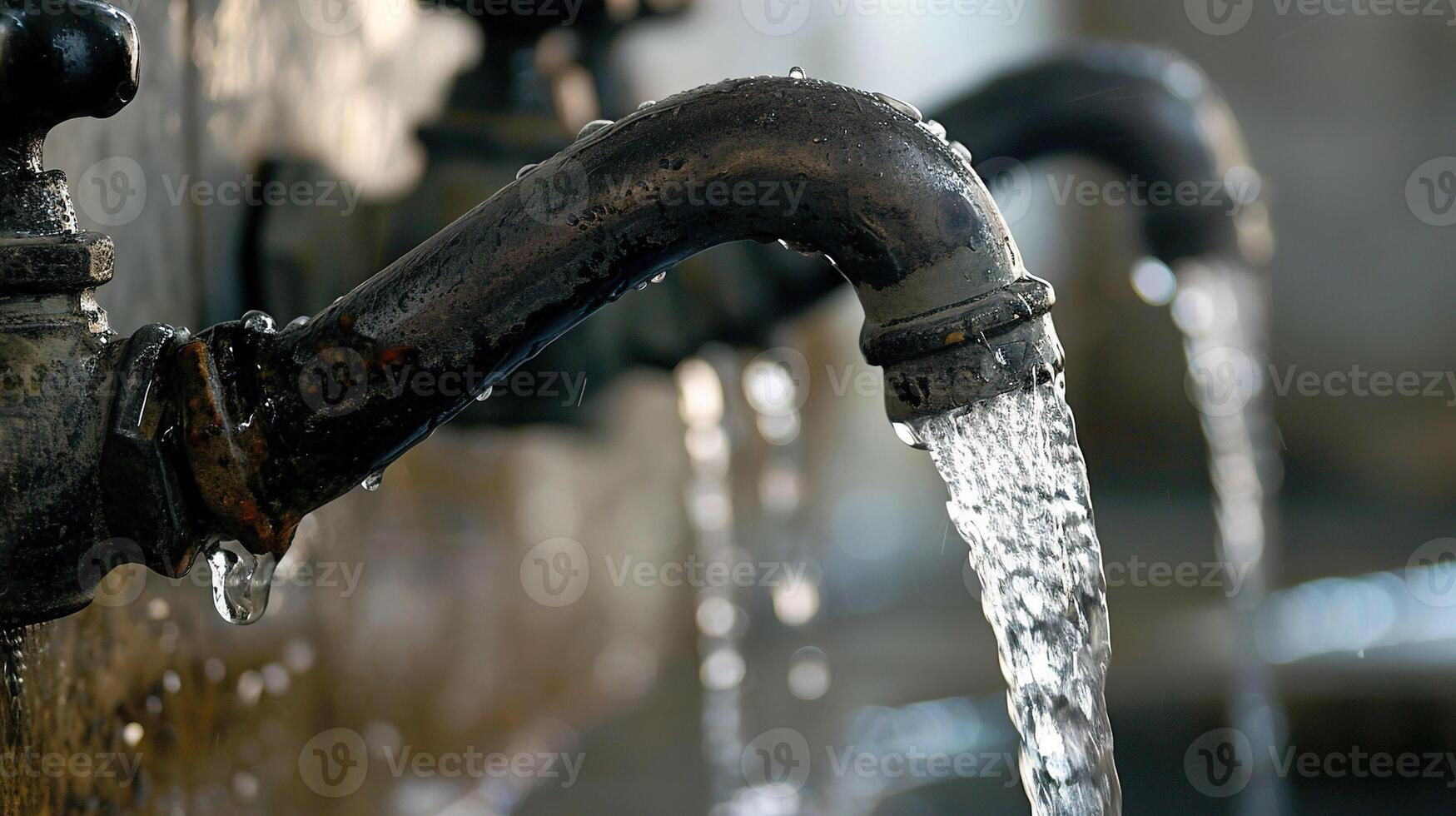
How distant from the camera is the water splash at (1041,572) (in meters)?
0.39

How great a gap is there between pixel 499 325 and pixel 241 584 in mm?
145

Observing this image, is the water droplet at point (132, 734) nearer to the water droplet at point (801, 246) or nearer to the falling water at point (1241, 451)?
the water droplet at point (801, 246)

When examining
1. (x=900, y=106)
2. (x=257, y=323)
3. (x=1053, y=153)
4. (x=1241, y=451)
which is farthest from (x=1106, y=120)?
(x=1241, y=451)

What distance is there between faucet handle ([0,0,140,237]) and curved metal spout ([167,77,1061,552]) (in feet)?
0.22

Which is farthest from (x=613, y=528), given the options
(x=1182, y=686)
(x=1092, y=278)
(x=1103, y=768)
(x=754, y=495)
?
(x=1092, y=278)

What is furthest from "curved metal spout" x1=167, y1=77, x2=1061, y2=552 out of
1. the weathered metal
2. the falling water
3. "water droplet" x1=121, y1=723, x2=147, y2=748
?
the falling water

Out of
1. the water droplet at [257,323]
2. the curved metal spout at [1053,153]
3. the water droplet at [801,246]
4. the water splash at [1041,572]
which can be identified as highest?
the curved metal spout at [1053,153]

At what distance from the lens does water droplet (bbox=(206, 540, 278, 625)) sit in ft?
1.42

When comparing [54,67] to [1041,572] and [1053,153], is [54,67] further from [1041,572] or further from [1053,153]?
[1053,153]

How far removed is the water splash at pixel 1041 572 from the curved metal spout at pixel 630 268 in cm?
2

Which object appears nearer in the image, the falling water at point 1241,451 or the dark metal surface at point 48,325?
the dark metal surface at point 48,325

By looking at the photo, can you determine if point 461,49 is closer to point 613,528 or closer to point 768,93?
point 768,93

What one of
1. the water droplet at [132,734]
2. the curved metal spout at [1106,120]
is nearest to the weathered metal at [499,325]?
the water droplet at [132,734]

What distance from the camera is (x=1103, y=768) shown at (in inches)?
17.7
